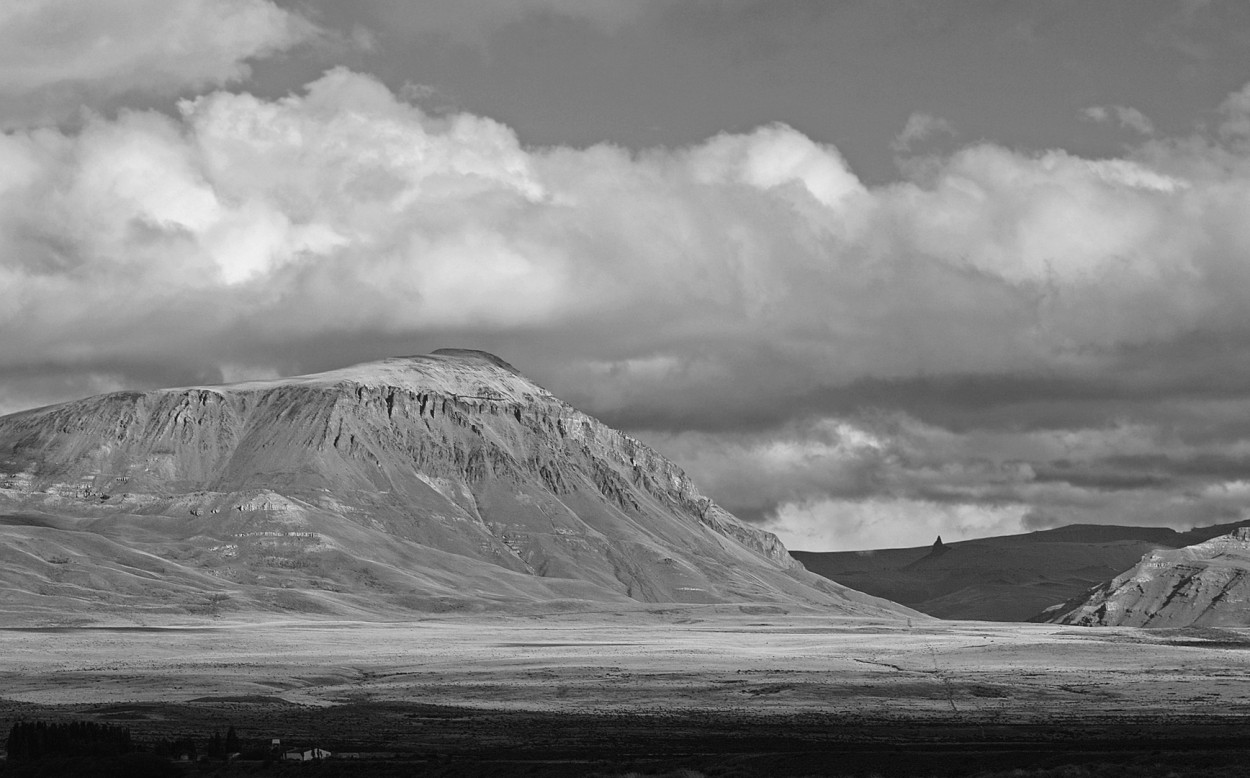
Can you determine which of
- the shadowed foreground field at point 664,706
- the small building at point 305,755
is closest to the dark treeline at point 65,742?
the shadowed foreground field at point 664,706

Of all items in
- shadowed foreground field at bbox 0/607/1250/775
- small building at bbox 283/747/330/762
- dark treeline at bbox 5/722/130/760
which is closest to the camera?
shadowed foreground field at bbox 0/607/1250/775

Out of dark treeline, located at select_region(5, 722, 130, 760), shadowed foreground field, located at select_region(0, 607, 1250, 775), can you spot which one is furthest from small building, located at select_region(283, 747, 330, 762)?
dark treeline, located at select_region(5, 722, 130, 760)

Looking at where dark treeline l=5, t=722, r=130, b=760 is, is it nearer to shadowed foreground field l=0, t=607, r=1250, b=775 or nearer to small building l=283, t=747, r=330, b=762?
shadowed foreground field l=0, t=607, r=1250, b=775

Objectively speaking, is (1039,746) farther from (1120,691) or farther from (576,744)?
(1120,691)

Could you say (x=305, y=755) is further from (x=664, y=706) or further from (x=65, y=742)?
(x=664, y=706)

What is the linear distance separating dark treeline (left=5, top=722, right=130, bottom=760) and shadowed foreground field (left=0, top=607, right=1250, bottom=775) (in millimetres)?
5030

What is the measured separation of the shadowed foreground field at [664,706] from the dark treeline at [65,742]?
5.03 meters

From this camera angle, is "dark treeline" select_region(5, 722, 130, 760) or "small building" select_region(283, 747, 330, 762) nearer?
"dark treeline" select_region(5, 722, 130, 760)

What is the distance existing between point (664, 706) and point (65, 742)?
51402mm

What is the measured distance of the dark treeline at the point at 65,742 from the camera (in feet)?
250

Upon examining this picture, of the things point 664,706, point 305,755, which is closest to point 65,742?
point 305,755

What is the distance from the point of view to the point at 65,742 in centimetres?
7762

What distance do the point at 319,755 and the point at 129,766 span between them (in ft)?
28.5

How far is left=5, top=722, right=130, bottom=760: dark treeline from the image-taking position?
250 feet
